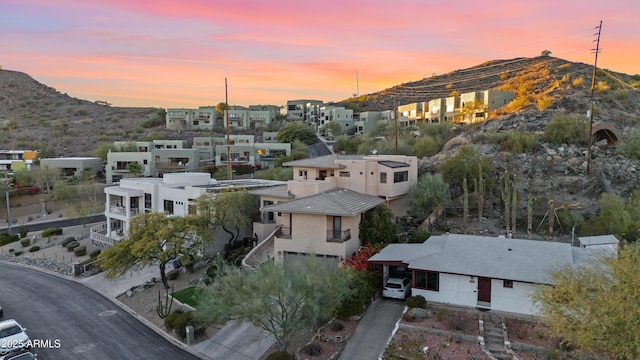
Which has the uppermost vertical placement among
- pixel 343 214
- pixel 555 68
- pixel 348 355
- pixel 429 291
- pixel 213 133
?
pixel 555 68

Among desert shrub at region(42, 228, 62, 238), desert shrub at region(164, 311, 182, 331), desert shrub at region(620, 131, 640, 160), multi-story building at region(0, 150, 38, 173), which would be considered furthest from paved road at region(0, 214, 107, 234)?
desert shrub at region(620, 131, 640, 160)

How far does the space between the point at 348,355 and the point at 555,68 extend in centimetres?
11854

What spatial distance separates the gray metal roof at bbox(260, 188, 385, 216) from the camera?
2678cm

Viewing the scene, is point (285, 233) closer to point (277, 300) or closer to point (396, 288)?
point (396, 288)

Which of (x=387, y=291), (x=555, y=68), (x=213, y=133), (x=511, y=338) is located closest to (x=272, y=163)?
(x=213, y=133)

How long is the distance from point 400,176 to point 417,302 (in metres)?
17.6

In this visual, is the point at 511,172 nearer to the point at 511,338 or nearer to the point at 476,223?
the point at 476,223

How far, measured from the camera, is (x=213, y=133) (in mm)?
107688

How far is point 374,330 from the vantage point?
21.4 m

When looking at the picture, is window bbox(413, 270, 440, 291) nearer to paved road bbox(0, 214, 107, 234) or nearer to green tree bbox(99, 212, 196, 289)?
green tree bbox(99, 212, 196, 289)

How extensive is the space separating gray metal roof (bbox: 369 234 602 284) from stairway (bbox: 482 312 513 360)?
2.12 metres

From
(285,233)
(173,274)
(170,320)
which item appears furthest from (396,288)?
(173,274)

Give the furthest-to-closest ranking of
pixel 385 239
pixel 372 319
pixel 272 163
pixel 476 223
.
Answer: pixel 272 163 < pixel 476 223 < pixel 385 239 < pixel 372 319

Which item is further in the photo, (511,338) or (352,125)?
(352,125)
